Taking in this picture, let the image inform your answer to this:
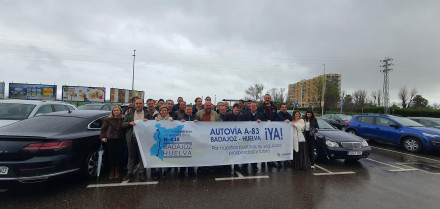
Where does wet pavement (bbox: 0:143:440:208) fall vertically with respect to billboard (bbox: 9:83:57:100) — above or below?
below

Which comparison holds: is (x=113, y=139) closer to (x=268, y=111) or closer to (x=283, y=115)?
(x=268, y=111)

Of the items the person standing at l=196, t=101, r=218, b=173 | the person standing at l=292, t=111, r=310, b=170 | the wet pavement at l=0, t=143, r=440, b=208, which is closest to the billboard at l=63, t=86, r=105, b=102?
the wet pavement at l=0, t=143, r=440, b=208

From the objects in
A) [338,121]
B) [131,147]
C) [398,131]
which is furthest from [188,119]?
[338,121]

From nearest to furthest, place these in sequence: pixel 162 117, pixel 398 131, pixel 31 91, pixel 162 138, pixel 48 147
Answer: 1. pixel 48 147
2. pixel 162 138
3. pixel 162 117
4. pixel 398 131
5. pixel 31 91

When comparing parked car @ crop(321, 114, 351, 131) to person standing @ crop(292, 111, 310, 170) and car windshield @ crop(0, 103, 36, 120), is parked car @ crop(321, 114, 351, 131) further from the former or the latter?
car windshield @ crop(0, 103, 36, 120)

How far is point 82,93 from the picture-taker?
89.2ft

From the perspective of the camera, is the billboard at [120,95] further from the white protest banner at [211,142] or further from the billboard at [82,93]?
Result: the white protest banner at [211,142]

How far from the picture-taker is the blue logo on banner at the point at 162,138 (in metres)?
4.91

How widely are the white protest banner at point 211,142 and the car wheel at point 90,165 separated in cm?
98

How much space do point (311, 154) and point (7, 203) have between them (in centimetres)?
646

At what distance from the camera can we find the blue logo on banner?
491cm

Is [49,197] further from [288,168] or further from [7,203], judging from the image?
[288,168]

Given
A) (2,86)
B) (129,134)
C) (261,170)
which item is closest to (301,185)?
(261,170)

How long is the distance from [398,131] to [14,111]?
13.7m
